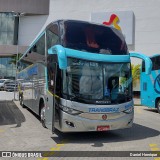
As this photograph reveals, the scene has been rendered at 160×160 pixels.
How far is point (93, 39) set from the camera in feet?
32.4

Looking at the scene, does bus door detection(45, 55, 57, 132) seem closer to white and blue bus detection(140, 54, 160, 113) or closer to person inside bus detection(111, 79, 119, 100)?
person inside bus detection(111, 79, 119, 100)

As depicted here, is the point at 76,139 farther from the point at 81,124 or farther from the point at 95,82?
the point at 95,82

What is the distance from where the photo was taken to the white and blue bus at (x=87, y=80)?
9.17 metres

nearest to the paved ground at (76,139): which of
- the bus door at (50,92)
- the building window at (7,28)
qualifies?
the bus door at (50,92)

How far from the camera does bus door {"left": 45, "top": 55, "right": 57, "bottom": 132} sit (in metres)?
9.36

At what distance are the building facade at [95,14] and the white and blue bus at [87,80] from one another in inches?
1208

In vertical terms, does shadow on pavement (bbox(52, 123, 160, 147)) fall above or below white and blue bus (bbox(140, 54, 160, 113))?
below

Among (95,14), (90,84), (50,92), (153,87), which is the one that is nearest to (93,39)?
(90,84)

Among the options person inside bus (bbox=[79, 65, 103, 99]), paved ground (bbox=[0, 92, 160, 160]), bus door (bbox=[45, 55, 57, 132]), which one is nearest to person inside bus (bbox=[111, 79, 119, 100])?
person inside bus (bbox=[79, 65, 103, 99])

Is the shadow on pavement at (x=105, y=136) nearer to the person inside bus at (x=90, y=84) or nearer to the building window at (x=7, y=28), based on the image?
the person inside bus at (x=90, y=84)

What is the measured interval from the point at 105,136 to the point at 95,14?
33.5 meters

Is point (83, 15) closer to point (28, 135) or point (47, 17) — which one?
point (47, 17)

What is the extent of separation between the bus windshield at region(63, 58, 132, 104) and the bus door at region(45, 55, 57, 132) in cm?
47

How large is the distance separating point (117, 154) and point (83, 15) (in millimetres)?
37279
